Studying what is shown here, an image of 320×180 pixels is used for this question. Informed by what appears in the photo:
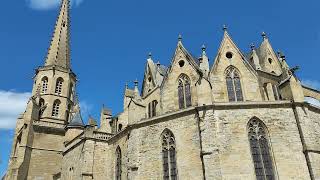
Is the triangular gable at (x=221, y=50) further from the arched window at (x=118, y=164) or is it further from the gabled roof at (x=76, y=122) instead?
the gabled roof at (x=76, y=122)

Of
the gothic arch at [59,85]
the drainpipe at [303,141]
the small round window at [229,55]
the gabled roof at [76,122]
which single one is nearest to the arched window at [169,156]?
the drainpipe at [303,141]

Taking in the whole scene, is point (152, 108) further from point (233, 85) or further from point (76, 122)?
point (76, 122)

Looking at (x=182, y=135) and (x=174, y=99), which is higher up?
(x=174, y=99)

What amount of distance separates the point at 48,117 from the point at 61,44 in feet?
30.2

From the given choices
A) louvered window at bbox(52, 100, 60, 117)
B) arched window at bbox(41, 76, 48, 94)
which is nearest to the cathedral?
louvered window at bbox(52, 100, 60, 117)

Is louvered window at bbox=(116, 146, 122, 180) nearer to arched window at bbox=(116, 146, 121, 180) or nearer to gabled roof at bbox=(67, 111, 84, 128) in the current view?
arched window at bbox=(116, 146, 121, 180)

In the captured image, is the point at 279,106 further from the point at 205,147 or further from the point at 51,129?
the point at 51,129

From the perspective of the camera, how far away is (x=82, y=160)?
21125 mm

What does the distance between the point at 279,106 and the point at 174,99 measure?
6401 millimetres

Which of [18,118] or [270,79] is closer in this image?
[270,79]

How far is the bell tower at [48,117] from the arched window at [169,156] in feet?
39.9

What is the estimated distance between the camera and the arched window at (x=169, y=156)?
659 inches

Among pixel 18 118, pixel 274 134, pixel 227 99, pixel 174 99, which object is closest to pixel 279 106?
pixel 274 134

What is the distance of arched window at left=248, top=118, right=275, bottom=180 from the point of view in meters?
15.4
